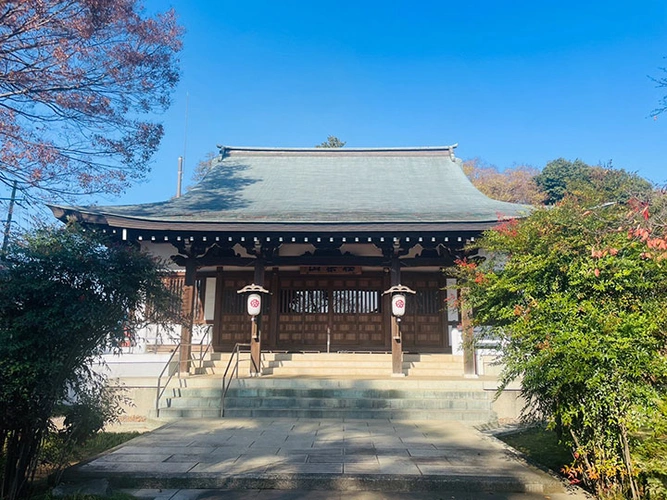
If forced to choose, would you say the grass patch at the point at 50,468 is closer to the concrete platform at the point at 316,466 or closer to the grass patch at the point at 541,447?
the concrete platform at the point at 316,466

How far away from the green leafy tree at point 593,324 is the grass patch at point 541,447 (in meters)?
0.64

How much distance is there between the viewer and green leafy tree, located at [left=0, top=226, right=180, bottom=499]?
3441 mm

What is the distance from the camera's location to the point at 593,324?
345 cm

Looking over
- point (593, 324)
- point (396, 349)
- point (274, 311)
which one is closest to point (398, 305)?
point (396, 349)

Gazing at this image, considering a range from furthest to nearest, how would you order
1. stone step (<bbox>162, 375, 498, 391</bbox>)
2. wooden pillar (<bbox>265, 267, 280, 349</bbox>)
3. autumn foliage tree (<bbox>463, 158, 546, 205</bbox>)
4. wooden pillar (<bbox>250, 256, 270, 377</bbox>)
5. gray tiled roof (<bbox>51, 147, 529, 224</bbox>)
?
autumn foliage tree (<bbox>463, 158, 546, 205</bbox>)
wooden pillar (<bbox>265, 267, 280, 349</bbox>)
gray tiled roof (<bbox>51, 147, 529, 224</bbox>)
wooden pillar (<bbox>250, 256, 270, 377</bbox>)
stone step (<bbox>162, 375, 498, 391</bbox>)

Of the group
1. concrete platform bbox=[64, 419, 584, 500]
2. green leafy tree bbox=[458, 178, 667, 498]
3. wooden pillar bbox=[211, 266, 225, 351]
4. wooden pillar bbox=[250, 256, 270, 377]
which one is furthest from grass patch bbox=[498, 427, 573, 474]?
wooden pillar bbox=[211, 266, 225, 351]

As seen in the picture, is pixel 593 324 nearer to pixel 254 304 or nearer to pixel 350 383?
pixel 350 383

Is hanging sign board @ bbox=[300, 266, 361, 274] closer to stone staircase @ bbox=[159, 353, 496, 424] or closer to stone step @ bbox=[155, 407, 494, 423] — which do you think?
stone staircase @ bbox=[159, 353, 496, 424]

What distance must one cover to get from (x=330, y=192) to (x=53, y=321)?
9079mm

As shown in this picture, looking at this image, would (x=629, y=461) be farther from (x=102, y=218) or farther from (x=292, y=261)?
(x=102, y=218)

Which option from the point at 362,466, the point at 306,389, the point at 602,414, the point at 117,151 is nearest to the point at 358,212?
the point at 306,389

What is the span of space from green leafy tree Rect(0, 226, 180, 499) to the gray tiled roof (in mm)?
4730

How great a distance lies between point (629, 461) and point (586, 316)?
45.3 inches

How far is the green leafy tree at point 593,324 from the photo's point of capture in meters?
3.22
